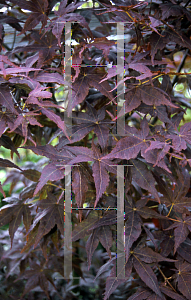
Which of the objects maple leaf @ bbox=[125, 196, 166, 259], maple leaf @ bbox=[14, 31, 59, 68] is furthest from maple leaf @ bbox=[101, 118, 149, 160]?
maple leaf @ bbox=[14, 31, 59, 68]

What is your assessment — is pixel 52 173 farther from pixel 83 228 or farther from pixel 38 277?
pixel 38 277

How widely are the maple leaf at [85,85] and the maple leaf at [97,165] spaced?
0.33 feet

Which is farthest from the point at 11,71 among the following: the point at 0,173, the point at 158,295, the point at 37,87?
the point at 0,173

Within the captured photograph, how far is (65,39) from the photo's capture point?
596 mm

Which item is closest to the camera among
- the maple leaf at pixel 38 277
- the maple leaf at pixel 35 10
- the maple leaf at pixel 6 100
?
the maple leaf at pixel 6 100

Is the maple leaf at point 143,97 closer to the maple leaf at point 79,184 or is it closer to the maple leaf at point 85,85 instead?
the maple leaf at point 85,85

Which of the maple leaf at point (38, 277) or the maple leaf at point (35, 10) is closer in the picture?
the maple leaf at point (35, 10)

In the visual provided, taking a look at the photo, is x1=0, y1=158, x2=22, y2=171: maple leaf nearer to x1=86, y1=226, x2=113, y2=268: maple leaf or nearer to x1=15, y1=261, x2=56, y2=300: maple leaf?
x1=86, y1=226, x2=113, y2=268: maple leaf

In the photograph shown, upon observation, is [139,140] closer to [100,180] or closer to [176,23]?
[100,180]

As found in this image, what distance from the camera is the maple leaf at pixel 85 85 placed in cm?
55

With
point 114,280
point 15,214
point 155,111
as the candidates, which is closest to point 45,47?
point 155,111

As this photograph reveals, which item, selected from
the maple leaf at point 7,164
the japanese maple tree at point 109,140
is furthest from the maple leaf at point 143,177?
the maple leaf at point 7,164

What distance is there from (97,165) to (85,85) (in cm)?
18

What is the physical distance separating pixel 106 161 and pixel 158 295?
311 mm
